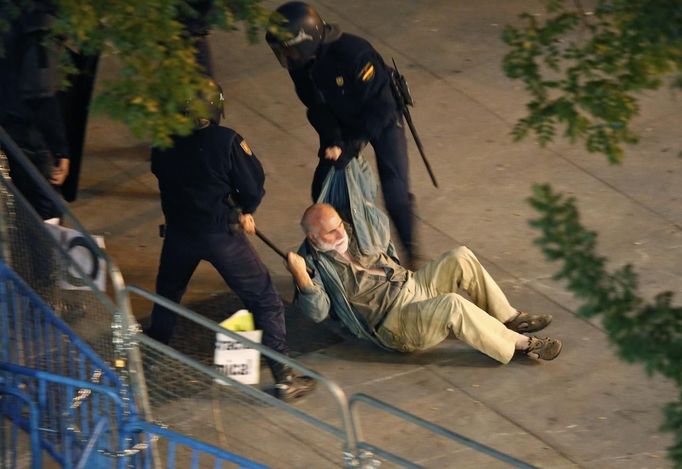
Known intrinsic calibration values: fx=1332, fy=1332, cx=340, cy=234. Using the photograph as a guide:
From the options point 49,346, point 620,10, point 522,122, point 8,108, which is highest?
point 620,10

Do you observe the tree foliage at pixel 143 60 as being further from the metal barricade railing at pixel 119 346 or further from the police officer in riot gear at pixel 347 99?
the police officer in riot gear at pixel 347 99

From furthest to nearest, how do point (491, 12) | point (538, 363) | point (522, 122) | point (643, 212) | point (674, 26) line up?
point (491, 12) → point (643, 212) → point (538, 363) → point (522, 122) → point (674, 26)

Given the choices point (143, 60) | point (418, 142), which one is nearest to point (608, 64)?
point (143, 60)

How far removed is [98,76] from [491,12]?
11.5 feet

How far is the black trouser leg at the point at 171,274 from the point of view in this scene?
710 centimetres

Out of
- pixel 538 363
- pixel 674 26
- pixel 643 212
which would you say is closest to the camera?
pixel 674 26

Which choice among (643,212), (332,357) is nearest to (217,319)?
(332,357)

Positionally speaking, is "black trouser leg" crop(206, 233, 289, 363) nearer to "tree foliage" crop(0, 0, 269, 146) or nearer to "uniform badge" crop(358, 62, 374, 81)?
"uniform badge" crop(358, 62, 374, 81)

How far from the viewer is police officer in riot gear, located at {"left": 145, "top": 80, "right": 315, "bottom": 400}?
6734mm

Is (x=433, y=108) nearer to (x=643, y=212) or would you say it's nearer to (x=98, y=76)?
(x=643, y=212)

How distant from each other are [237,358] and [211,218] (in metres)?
0.75

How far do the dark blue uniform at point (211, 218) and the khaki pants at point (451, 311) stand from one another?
2.19 feet

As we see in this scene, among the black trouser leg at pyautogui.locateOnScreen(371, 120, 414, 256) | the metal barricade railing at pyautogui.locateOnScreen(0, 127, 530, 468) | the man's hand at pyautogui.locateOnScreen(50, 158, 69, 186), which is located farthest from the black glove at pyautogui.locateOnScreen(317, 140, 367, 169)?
the metal barricade railing at pyautogui.locateOnScreen(0, 127, 530, 468)

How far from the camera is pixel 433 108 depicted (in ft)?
33.6
